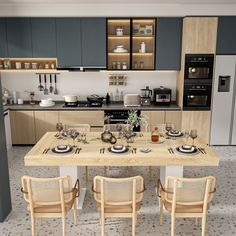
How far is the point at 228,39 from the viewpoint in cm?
542

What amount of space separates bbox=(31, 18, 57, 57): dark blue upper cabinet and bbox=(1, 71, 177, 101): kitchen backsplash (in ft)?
1.98

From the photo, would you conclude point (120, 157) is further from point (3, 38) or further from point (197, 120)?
point (3, 38)

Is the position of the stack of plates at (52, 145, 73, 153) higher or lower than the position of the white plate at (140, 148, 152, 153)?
higher

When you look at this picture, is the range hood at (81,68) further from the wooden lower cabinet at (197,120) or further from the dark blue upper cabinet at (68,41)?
the wooden lower cabinet at (197,120)

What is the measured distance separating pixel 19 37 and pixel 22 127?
5.78 feet

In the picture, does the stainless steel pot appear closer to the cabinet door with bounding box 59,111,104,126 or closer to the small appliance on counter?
the cabinet door with bounding box 59,111,104,126

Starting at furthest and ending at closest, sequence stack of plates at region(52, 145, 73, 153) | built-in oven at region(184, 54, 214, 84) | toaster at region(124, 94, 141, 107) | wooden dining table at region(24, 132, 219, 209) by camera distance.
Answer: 1. toaster at region(124, 94, 141, 107)
2. built-in oven at region(184, 54, 214, 84)
3. stack of plates at region(52, 145, 73, 153)
4. wooden dining table at region(24, 132, 219, 209)

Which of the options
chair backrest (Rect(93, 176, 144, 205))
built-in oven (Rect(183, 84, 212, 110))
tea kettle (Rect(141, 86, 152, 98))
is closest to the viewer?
chair backrest (Rect(93, 176, 144, 205))

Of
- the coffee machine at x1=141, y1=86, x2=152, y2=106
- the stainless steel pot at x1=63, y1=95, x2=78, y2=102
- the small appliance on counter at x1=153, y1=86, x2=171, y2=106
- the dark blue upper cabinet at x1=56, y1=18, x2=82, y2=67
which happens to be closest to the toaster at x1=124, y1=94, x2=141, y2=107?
the coffee machine at x1=141, y1=86, x2=152, y2=106

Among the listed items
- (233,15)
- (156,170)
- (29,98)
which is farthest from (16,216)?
(233,15)

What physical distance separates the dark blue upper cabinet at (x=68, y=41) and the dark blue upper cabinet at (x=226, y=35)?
2.68 meters

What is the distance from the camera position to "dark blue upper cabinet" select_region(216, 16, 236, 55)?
17.6 ft

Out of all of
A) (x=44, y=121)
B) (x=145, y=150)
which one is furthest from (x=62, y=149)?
(x=44, y=121)

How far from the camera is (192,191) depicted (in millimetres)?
2660
